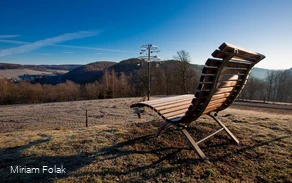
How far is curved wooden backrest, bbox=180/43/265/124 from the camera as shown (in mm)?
1853

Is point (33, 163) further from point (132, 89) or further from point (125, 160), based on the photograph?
point (132, 89)

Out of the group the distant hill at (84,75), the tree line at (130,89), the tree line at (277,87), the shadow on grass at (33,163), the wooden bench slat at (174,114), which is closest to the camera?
the shadow on grass at (33,163)

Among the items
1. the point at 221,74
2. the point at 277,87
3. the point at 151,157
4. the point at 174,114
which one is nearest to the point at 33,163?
the point at 151,157

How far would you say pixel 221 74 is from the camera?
209cm

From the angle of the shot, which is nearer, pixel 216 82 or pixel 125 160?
pixel 216 82

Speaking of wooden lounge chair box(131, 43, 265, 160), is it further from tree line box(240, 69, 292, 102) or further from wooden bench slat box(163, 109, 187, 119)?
tree line box(240, 69, 292, 102)

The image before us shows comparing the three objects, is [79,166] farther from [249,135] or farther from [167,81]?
[167,81]

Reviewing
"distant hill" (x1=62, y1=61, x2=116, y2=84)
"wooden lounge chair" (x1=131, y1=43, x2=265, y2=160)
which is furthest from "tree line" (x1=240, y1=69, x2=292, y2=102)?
"distant hill" (x1=62, y1=61, x2=116, y2=84)

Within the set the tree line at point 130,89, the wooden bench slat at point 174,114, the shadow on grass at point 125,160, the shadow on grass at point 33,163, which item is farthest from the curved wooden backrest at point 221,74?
the tree line at point 130,89

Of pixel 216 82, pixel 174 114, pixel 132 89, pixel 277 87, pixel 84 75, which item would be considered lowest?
pixel 132 89

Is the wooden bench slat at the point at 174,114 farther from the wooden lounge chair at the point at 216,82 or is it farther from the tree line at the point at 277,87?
the tree line at the point at 277,87

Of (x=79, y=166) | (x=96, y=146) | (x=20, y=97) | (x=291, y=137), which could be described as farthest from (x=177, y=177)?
(x=20, y=97)

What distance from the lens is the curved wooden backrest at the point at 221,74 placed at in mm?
1853

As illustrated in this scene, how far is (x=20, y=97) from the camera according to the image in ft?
124
